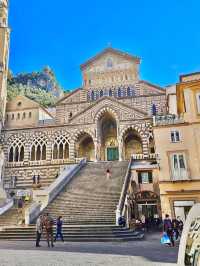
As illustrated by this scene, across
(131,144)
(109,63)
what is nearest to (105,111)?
(131,144)

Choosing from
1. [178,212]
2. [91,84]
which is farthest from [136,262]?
[91,84]

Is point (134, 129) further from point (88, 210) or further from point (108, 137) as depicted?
point (88, 210)

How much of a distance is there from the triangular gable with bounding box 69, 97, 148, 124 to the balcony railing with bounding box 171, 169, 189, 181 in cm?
1379

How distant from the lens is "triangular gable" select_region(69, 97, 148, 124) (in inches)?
1303

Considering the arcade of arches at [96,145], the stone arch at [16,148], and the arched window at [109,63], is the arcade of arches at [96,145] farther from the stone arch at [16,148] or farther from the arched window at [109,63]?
the arched window at [109,63]

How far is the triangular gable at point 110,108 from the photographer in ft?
109

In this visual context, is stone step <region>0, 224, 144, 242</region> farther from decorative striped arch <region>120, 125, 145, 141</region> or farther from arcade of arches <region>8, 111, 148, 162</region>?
decorative striped arch <region>120, 125, 145, 141</region>

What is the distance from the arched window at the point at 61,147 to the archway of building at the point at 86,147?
1.65 metres

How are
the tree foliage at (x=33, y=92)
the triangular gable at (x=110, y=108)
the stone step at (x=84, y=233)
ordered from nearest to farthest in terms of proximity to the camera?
1. the stone step at (x=84, y=233)
2. the triangular gable at (x=110, y=108)
3. the tree foliage at (x=33, y=92)

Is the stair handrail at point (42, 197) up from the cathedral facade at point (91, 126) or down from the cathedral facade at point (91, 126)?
down

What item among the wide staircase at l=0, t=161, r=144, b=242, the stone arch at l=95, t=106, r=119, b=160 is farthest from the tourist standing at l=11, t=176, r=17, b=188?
the wide staircase at l=0, t=161, r=144, b=242

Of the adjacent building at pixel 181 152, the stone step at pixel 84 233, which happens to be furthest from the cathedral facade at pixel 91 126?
the stone step at pixel 84 233

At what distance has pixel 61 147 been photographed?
3391 cm

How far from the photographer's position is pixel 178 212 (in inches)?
744
